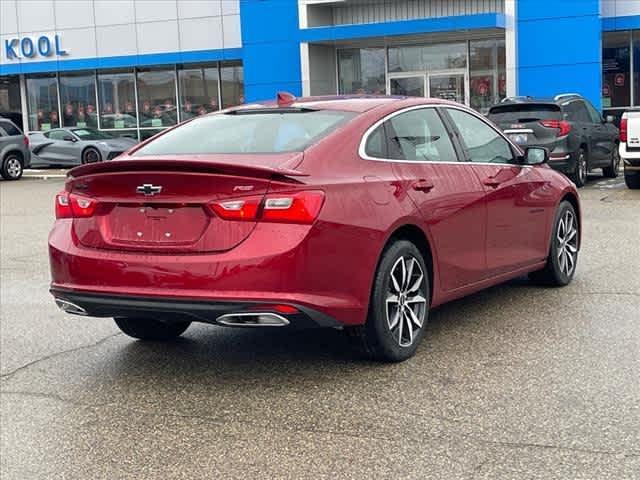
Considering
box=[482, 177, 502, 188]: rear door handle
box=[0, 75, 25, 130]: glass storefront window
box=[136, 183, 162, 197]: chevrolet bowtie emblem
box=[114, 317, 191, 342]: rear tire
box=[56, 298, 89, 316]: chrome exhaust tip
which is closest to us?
box=[136, 183, 162, 197]: chevrolet bowtie emblem

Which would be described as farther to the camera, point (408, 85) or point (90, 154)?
point (90, 154)

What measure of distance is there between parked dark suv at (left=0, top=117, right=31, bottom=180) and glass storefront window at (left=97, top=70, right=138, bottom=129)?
27.9ft

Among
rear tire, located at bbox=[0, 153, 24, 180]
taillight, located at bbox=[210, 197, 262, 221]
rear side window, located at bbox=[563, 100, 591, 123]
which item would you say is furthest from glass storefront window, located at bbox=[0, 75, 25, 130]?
taillight, located at bbox=[210, 197, 262, 221]

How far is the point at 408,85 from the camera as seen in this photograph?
28.2 metres

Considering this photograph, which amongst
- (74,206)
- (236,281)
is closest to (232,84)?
(74,206)

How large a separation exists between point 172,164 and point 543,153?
3.42 metres

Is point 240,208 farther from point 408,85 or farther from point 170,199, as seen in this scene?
point 408,85

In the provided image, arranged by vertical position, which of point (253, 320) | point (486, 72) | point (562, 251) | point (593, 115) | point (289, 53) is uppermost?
point (289, 53)

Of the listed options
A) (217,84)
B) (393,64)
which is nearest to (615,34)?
(393,64)

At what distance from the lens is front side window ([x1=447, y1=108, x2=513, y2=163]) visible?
665 cm

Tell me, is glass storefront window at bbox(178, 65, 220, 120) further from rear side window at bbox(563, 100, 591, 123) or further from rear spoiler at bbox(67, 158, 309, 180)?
rear spoiler at bbox(67, 158, 309, 180)

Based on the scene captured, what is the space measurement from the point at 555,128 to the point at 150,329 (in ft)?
37.0

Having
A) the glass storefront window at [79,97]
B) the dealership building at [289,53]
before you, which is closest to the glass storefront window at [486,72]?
the dealership building at [289,53]

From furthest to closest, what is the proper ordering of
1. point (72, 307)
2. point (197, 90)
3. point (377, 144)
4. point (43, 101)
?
point (43, 101) < point (197, 90) < point (377, 144) < point (72, 307)
